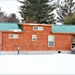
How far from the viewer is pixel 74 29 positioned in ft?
93.5

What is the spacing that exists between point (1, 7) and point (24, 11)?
6284mm

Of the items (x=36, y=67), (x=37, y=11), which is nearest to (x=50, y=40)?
(x=36, y=67)

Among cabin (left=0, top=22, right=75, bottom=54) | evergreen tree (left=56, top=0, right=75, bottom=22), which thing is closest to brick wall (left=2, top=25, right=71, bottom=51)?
cabin (left=0, top=22, right=75, bottom=54)

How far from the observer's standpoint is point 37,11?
1817 inches

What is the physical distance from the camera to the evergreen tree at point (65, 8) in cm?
5319

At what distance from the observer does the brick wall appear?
84.6 ft

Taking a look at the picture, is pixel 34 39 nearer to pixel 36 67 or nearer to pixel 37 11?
pixel 36 67

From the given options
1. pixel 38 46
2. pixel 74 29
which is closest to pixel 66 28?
pixel 74 29

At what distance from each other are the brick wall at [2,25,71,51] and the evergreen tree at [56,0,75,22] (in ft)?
84.8

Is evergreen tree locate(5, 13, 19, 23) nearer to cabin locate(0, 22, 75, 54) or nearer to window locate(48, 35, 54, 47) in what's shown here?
cabin locate(0, 22, 75, 54)

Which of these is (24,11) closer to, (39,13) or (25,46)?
(39,13)

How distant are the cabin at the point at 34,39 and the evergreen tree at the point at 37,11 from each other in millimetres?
17788

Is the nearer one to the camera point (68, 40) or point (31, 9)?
point (68, 40)

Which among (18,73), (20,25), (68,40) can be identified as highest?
(20,25)
